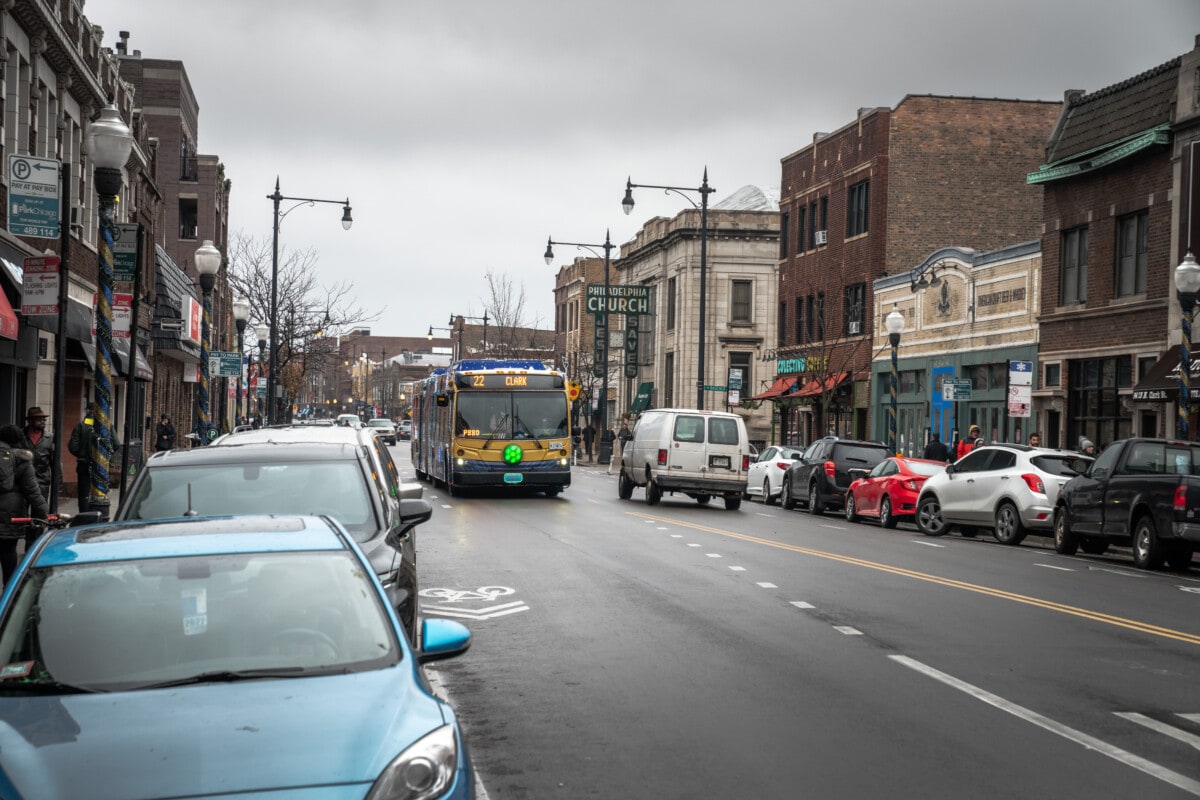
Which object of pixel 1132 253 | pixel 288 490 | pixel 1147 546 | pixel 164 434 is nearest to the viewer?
pixel 288 490

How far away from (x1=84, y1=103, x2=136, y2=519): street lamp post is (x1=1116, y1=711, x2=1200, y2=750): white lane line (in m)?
10.8

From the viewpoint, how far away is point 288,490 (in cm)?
972

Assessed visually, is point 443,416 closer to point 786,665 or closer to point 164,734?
point 786,665

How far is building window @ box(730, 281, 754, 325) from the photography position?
228 feet

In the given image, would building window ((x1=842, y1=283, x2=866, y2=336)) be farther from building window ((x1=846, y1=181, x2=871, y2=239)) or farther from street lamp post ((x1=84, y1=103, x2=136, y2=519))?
street lamp post ((x1=84, y1=103, x2=136, y2=519))

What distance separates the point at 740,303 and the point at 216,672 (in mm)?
65424

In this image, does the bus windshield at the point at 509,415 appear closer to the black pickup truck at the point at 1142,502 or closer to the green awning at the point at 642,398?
the black pickup truck at the point at 1142,502

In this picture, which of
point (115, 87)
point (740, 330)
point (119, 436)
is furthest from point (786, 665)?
point (740, 330)

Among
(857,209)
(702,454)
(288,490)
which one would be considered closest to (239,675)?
(288,490)

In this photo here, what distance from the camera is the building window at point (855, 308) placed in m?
50.2

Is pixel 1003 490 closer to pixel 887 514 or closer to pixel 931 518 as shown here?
pixel 931 518

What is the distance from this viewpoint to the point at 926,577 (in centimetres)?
1672

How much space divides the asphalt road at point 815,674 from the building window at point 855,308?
31468 millimetres

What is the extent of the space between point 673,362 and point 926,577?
56.1m
